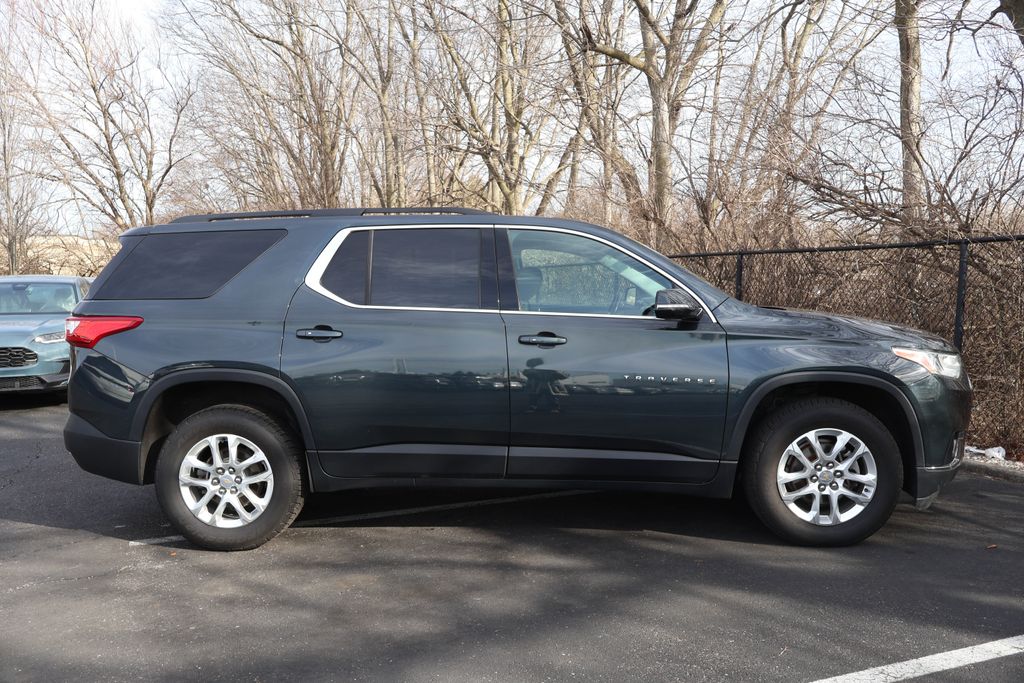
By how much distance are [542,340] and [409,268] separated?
2.88 feet

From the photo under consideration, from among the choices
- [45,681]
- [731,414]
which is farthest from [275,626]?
[731,414]

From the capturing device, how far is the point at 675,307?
4305mm

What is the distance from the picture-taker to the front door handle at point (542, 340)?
14.4ft

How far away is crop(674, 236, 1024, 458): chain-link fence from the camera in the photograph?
6418 millimetres

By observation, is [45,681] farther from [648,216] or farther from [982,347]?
[648,216]

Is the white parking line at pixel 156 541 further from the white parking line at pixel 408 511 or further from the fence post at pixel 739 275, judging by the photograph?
the fence post at pixel 739 275

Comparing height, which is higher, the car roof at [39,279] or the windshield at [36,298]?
the car roof at [39,279]

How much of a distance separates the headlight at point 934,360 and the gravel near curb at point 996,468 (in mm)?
1988

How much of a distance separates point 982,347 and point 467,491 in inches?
172

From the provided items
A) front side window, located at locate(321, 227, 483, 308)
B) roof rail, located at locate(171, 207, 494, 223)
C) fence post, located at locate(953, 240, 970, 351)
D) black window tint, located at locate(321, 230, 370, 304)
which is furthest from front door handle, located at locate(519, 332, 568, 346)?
fence post, located at locate(953, 240, 970, 351)

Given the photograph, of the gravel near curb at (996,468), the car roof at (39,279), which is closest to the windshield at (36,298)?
the car roof at (39,279)

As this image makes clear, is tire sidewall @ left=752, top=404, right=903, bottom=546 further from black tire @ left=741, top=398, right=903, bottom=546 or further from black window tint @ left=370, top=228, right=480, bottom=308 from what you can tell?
black window tint @ left=370, top=228, right=480, bottom=308

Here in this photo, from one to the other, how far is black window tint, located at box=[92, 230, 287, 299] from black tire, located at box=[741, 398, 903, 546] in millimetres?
3009

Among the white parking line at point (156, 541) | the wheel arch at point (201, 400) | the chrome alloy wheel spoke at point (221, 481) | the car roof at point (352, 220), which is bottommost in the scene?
the white parking line at point (156, 541)
